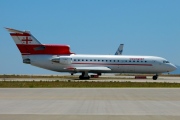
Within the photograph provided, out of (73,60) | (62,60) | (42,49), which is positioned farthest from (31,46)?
(73,60)

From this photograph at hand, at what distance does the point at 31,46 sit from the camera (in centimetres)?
5231

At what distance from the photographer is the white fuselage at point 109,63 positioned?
52.5 metres

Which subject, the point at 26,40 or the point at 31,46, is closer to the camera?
the point at 26,40

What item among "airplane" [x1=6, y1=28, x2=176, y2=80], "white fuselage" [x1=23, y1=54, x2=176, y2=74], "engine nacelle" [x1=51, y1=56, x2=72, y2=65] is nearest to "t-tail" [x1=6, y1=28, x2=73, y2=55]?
"airplane" [x1=6, y1=28, x2=176, y2=80]

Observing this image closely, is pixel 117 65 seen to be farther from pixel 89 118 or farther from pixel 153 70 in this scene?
pixel 89 118

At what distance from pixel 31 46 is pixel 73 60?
23.0ft

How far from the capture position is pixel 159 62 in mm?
54500

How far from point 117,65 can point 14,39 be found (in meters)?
16.9

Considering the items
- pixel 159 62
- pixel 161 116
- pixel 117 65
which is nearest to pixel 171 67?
pixel 159 62

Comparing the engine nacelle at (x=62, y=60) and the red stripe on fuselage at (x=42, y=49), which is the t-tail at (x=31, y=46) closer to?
the red stripe on fuselage at (x=42, y=49)

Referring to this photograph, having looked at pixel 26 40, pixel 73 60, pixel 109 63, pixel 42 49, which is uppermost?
pixel 26 40

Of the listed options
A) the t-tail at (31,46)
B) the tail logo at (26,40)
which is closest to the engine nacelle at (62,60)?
the t-tail at (31,46)

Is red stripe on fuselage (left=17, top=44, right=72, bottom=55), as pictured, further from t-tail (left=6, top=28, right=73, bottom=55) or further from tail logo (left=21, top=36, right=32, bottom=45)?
tail logo (left=21, top=36, right=32, bottom=45)

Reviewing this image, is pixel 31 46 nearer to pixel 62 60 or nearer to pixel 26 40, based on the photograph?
pixel 26 40
